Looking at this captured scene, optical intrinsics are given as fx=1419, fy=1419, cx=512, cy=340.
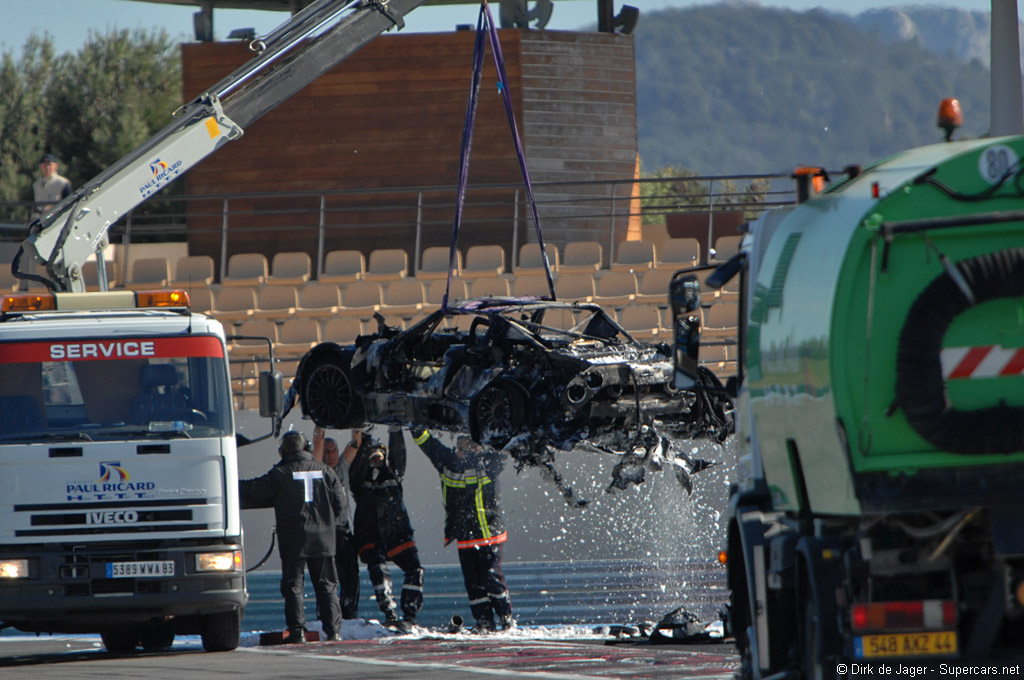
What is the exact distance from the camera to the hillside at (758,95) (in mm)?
100625

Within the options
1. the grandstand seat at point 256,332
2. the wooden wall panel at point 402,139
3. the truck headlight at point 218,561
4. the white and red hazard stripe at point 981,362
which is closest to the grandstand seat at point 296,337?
the grandstand seat at point 256,332

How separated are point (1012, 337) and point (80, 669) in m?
7.35

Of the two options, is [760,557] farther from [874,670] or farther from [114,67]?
[114,67]

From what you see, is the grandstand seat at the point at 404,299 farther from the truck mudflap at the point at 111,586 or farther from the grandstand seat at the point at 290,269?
the truck mudflap at the point at 111,586

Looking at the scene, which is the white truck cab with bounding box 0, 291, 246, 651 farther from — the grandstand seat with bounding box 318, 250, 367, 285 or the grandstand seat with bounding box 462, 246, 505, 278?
the grandstand seat with bounding box 318, 250, 367, 285

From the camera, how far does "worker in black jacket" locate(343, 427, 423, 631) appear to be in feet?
43.7

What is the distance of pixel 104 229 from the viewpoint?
46.0 ft

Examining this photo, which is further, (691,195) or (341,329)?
(691,195)

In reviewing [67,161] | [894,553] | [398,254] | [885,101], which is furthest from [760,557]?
[885,101]

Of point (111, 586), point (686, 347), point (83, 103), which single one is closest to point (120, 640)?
point (111, 586)

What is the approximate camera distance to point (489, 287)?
2239 centimetres

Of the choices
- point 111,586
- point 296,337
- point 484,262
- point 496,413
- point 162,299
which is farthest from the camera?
point 484,262

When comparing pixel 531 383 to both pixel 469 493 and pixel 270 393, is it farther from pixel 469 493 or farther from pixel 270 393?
pixel 270 393

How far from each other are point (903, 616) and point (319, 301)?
16.9 meters
